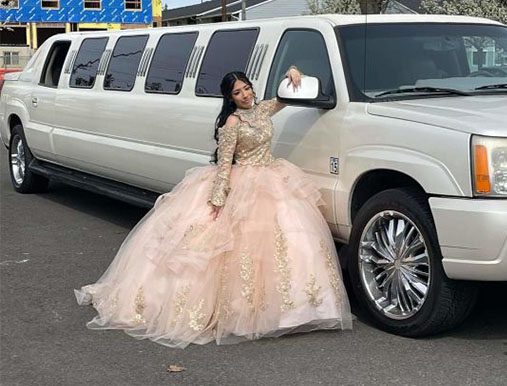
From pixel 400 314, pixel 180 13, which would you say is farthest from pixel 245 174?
pixel 180 13

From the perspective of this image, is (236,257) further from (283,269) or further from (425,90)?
(425,90)

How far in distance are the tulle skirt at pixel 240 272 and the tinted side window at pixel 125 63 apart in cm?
271

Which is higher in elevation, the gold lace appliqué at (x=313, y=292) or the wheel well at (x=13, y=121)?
the wheel well at (x=13, y=121)

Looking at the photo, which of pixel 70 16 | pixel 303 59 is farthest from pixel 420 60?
pixel 70 16

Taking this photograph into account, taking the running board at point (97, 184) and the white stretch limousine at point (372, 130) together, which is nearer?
the white stretch limousine at point (372, 130)

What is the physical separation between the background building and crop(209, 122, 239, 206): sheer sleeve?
4842 cm

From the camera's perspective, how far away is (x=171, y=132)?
685 cm

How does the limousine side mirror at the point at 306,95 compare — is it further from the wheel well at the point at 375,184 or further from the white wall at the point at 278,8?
the white wall at the point at 278,8

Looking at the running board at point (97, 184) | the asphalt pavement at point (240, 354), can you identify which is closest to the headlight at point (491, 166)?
the asphalt pavement at point (240, 354)

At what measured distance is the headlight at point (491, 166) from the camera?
4238 mm

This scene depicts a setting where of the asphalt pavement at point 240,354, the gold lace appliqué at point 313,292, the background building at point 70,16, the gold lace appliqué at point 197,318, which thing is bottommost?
the asphalt pavement at point 240,354

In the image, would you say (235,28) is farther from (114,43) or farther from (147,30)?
(114,43)

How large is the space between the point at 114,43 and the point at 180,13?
51241 mm

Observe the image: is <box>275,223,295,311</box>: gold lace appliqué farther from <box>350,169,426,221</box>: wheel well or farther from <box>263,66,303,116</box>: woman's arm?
<box>263,66,303,116</box>: woman's arm
